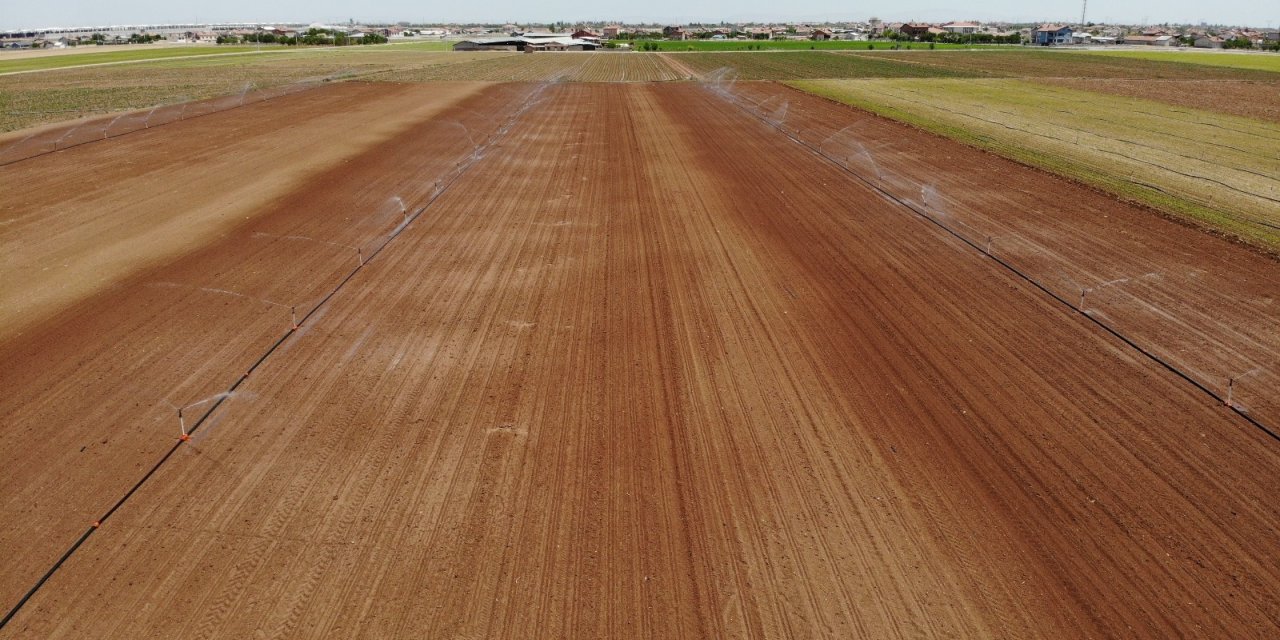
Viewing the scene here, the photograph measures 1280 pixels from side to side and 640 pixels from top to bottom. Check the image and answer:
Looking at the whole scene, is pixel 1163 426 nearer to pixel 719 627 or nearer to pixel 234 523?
pixel 719 627

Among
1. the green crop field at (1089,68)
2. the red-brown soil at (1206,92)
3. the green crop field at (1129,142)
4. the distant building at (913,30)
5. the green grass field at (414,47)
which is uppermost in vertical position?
the distant building at (913,30)

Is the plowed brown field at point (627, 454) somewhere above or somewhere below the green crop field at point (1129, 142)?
below

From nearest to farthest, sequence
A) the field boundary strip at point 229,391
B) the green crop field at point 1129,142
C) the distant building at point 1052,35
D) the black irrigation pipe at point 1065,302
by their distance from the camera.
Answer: the field boundary strip at point 229,391 < the black irrigation pipe at point 1065,302 < the green crop field at point 1129,142 < the distant building at point 1052,35

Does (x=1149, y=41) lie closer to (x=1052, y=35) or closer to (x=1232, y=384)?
(x=1052, y=35)

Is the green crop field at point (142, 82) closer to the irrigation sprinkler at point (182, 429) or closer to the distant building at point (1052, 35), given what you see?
the irrigation sprinkler at point (182, 429)

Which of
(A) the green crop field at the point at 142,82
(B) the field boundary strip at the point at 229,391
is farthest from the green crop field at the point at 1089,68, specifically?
(B) the field boundary strip at the point at 229,391

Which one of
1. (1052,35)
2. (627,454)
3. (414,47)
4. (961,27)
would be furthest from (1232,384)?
(961,27)
